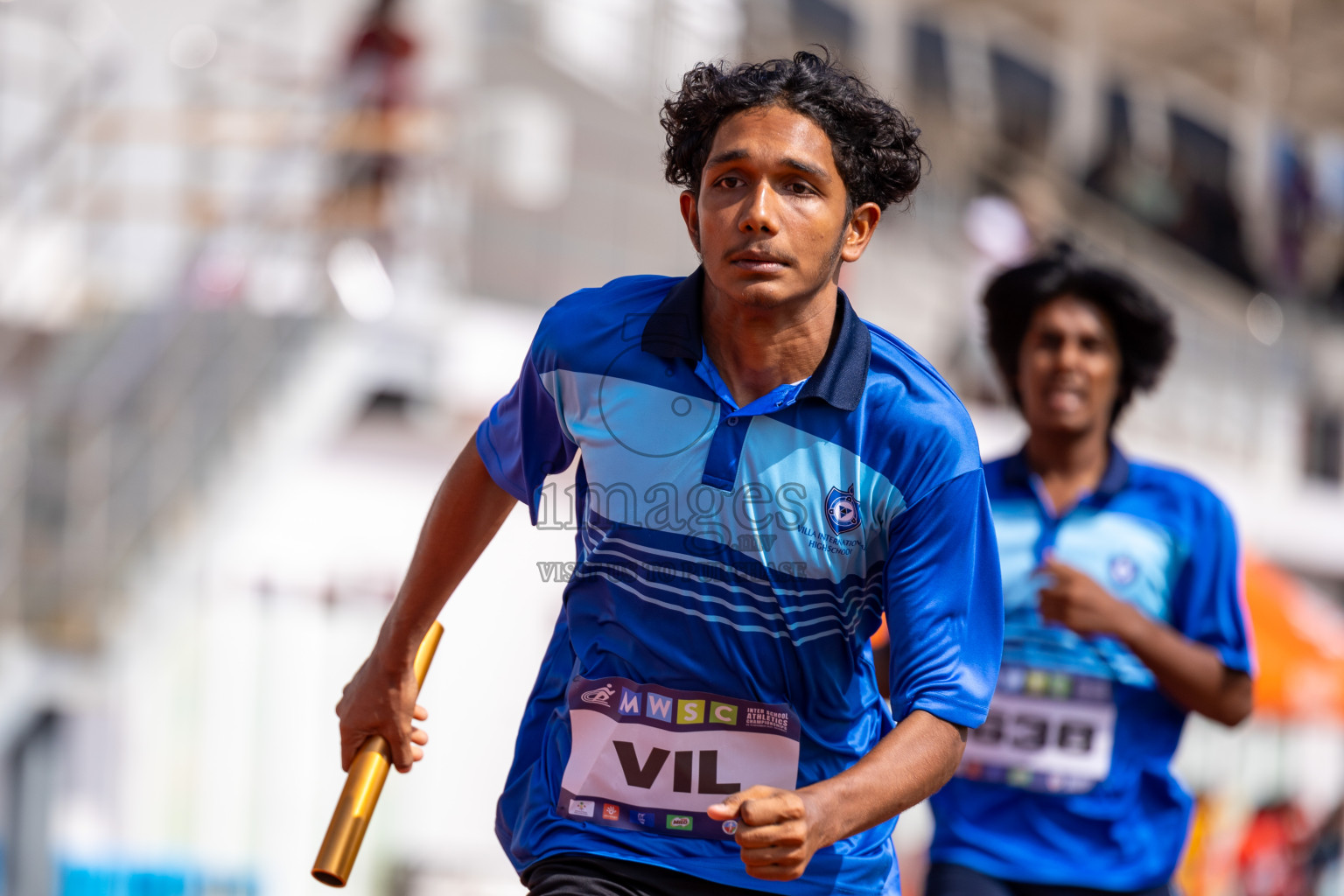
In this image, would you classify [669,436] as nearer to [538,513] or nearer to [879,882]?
[538,513]

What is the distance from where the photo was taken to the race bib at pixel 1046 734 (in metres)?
3.14

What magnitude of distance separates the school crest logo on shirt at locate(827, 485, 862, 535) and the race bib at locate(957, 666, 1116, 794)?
145 cm

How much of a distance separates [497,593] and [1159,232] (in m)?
17.3

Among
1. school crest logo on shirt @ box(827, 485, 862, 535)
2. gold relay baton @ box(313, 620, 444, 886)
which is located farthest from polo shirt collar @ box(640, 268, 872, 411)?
gold relay baton @ box(313, 620, 444, 886)

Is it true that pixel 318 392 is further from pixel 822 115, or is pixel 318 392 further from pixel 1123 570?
pixel 822 115

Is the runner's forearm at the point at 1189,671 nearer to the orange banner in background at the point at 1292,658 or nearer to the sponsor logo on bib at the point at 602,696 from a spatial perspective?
the sponsor logo on bib at the point at 602,696

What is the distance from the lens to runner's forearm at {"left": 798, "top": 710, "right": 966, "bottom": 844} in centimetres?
162

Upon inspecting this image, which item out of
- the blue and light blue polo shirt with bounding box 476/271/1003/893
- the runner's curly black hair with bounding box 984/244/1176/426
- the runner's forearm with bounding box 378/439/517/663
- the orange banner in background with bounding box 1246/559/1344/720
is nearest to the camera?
the blue and light blue polo shirt with bounding box 476/271/1003/893

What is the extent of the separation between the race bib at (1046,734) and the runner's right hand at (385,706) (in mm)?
1440

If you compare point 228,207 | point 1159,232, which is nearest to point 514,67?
point 228,207

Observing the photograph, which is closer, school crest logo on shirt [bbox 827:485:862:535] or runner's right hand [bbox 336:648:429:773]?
school crest logo on shirt [bbox 827:485:862:535]

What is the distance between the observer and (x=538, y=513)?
2.28 meters

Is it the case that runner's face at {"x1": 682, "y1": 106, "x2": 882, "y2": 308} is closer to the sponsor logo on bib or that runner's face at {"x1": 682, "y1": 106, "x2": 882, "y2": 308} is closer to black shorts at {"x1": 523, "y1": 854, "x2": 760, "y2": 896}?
the sponsor logo on bib

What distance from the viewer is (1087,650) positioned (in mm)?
3219
